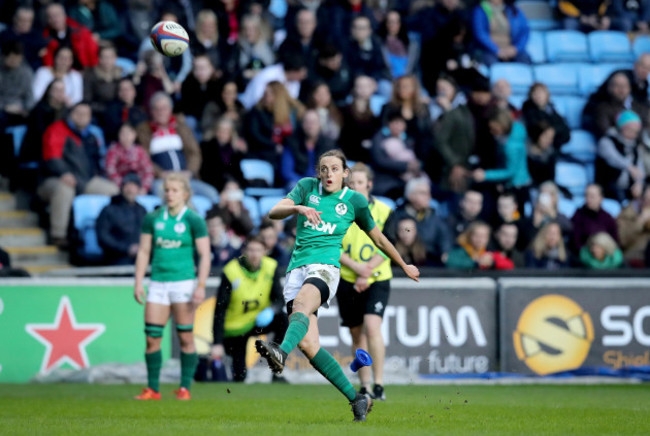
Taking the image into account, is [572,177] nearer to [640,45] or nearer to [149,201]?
[640,45]

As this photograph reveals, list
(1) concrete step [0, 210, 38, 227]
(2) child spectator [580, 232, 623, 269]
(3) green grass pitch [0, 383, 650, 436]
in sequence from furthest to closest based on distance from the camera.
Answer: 1. (1) concrete step [0, 210, 38, 227]
2. (2) child spectator [580, 232, 623, 269]
3. (3) green grass pitch [0, 383, 650, 436]

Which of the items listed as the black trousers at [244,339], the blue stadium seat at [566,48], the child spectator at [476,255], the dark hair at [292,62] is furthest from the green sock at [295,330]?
the blue stadium seat at [566,48]

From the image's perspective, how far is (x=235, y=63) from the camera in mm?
18938

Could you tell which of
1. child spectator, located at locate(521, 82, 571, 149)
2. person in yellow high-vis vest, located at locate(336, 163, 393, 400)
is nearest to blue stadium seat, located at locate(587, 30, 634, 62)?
child spectator, located at locate(521, 82, 571, 149)

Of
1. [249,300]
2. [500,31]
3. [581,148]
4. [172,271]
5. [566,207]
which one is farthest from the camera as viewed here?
[500,31]

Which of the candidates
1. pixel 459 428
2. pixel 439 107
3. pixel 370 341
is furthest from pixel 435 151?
pixel 459 428

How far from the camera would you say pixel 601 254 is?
16859mm

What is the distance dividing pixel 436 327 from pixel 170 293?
433cm

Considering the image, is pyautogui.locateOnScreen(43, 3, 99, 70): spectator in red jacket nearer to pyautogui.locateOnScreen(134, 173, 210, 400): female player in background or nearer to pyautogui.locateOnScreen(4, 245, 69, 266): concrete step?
pyautogui.locateOnScreen(4, 245, 69, 266): concrete step

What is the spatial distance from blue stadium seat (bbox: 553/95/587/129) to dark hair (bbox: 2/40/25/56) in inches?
363

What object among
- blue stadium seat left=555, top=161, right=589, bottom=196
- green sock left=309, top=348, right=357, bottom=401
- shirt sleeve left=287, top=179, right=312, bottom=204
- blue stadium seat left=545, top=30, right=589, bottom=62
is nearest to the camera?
green sock left=309, top=348, right=357, bottom=401

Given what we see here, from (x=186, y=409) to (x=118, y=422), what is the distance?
1.54 m

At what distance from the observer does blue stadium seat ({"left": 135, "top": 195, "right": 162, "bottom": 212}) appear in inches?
645

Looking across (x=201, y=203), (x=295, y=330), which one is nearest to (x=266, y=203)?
(x=201, y=203)
